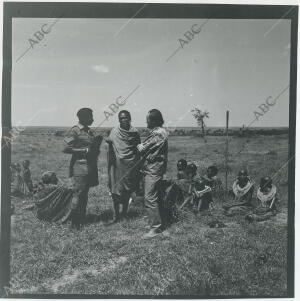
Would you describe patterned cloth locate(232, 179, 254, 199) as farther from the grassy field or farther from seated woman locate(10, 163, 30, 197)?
seated woman locate(10, 163, 30, 197)

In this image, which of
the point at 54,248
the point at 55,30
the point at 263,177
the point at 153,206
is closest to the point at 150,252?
the point at 153,206

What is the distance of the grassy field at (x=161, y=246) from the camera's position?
4.10 metres

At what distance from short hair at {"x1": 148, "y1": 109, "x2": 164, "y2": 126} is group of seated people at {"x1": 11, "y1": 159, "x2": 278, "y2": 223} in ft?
1.88

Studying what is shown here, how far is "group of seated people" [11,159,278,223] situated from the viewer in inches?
169

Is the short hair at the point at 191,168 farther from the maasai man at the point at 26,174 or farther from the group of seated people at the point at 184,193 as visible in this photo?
the maasai man at the point at 26,174

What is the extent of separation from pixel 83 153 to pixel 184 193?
1.40 metres

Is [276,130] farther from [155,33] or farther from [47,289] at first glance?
[47,289]

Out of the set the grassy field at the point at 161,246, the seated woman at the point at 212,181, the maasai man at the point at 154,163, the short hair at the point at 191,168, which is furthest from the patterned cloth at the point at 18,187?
the seated woman at the point at 212,181

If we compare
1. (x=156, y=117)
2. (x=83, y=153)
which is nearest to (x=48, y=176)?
(x=83, y=153)

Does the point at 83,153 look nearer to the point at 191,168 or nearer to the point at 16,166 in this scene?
the point at 16,166

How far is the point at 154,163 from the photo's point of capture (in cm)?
425

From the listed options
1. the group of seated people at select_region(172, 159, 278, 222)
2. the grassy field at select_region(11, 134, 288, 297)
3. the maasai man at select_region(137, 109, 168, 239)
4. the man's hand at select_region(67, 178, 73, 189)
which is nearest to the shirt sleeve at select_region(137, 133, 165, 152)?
the maasai man at select_region(137, 109, 168, 239)

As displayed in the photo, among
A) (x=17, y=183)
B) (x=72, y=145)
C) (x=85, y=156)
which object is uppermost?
(x=72, y=145)

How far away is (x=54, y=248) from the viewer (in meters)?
4.20
